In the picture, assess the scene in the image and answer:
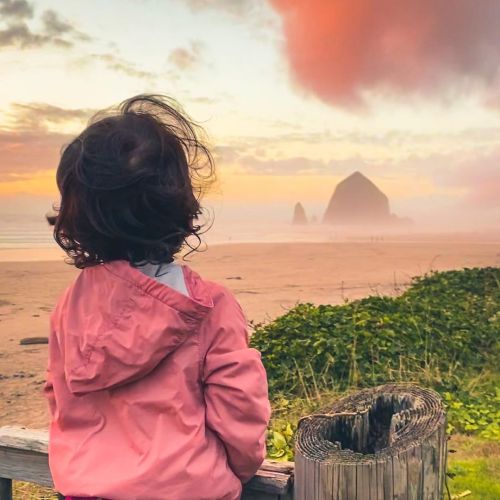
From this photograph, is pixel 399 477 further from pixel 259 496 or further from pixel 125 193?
pixel 125 193

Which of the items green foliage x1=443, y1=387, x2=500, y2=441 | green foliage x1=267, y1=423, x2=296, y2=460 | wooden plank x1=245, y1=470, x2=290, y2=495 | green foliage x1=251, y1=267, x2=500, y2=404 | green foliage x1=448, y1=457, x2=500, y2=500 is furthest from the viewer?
green foliage x1=251, y1=267, x2=500, y2=404

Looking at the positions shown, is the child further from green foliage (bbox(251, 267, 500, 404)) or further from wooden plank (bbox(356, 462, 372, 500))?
green foliage (bbox(251, 267, 500, 404))

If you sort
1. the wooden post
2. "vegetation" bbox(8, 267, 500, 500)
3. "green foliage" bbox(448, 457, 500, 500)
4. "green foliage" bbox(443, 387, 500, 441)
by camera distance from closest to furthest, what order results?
the wooden post
"green foliage" bbox(448, 457, 500, 500)
"vegetation" bbox(8, 267, 500, 500)
"green foliage" bbox(443, 387, 500, 441)

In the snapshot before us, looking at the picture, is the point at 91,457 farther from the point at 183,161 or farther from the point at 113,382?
the point at 183,161

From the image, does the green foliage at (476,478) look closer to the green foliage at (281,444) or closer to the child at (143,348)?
the green foliage at (281,444)

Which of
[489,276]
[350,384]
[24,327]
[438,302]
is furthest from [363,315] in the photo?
[24,327]

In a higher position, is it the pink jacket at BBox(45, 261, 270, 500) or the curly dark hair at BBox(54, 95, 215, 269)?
the curly dark hair at BBox(54, 95, 215, 269)

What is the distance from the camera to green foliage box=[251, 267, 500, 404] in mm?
6301

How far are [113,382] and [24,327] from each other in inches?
408

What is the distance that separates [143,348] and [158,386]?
16cm

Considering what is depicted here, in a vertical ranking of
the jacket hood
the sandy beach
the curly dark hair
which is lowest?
the sandy beach

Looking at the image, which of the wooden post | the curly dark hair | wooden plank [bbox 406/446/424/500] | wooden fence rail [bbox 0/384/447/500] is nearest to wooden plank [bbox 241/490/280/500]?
wooden fence rail [bbox 0/384/447/500]

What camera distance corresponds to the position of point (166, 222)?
2.24 metres

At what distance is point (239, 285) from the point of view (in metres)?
17.5
